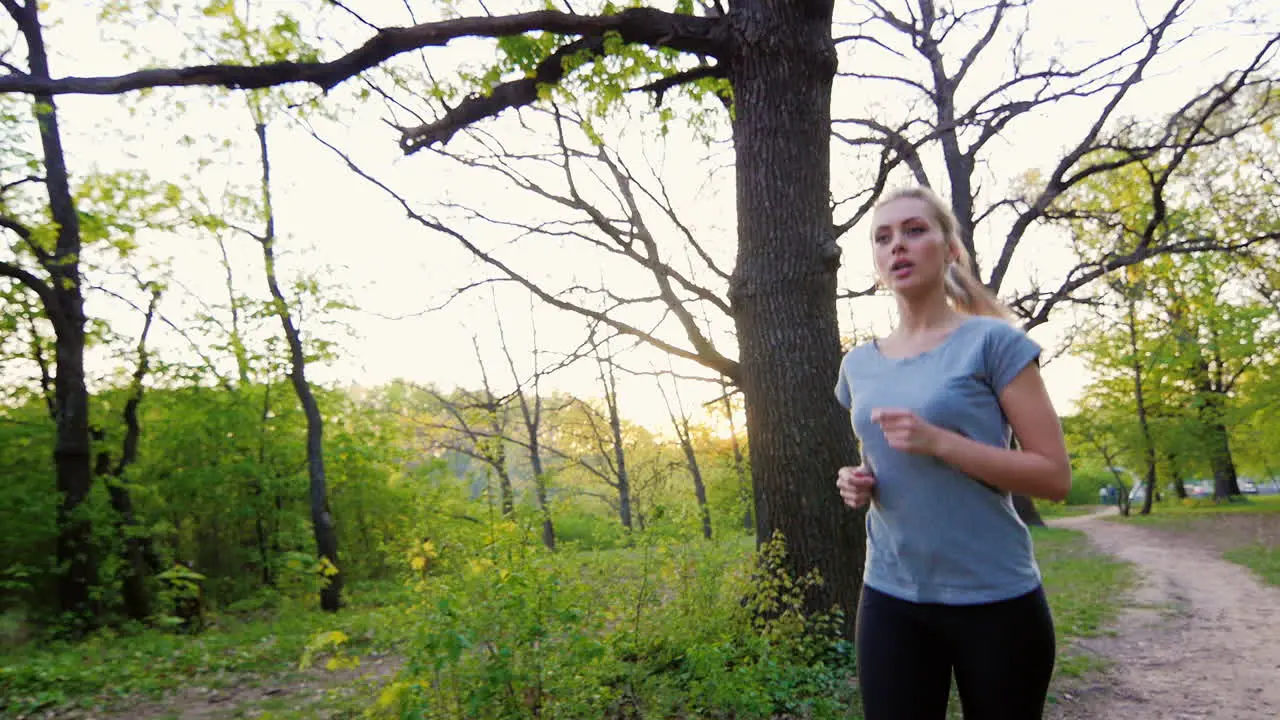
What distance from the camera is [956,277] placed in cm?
209

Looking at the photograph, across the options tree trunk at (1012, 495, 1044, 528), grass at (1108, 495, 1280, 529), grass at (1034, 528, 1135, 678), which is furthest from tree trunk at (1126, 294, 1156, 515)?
grass at (1034, 528, 1135, 678)

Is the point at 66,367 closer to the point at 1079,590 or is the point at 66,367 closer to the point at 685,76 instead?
the point at 685,76

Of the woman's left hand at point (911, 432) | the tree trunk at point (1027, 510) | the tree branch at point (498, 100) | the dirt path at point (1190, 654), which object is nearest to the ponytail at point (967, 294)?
the woman's left hand at point (911, 432)

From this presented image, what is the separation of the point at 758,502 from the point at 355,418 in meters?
12.5

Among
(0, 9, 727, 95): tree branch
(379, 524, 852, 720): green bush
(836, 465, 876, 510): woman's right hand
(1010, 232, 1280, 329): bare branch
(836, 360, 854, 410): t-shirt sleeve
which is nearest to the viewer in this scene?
(836, 465, 876, 510): woman's right hand

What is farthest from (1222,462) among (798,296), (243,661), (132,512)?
(132,512)

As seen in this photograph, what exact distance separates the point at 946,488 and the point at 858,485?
0.21 m

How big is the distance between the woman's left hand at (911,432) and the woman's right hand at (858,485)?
0.72 feet

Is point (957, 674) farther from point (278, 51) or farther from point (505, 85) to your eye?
point (278, 51)

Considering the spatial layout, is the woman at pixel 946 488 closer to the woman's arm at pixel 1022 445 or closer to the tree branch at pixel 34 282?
the woman's arm at pixel 1022 445

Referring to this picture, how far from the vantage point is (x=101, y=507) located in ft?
34.5

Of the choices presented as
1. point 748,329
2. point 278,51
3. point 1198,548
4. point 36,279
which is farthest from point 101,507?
point 1198,548

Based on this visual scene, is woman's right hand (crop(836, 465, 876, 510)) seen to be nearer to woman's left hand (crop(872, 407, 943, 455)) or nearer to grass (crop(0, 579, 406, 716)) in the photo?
woman's left hand (crop(872, 407, 943, 455))

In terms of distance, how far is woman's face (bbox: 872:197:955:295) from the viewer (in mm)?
1995
